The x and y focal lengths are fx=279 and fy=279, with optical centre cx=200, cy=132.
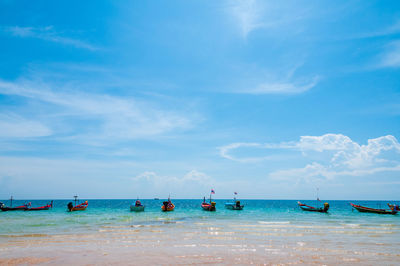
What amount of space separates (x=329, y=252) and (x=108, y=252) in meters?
11.4

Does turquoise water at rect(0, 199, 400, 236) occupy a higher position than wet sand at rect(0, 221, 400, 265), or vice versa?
wet sand at rect(0, 221, 400, 265)

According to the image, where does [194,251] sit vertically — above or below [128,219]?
above

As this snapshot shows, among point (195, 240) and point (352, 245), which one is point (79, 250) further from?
point (352, 245)

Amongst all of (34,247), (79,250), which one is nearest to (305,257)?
(79,250)

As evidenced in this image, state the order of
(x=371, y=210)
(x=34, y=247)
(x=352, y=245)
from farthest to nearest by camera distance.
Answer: (x=371, y=210) < (x=352, y=245) < (x=34, y=247)

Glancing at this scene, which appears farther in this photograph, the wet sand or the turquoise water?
the turquoise water

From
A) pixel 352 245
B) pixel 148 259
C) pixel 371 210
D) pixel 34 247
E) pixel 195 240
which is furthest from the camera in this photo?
pixel 371 210

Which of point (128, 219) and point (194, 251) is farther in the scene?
point (128, 219)

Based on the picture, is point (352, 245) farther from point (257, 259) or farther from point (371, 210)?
point (371, 210)

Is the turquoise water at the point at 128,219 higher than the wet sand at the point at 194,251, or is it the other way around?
the wet sand at the point at 194,251

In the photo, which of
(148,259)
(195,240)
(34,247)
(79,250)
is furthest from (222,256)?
(34,247)

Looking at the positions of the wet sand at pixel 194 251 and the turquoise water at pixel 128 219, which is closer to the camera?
the wet sand at pixel 194 251

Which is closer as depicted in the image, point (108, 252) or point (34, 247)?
point (108, 252)

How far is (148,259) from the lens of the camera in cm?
1258
